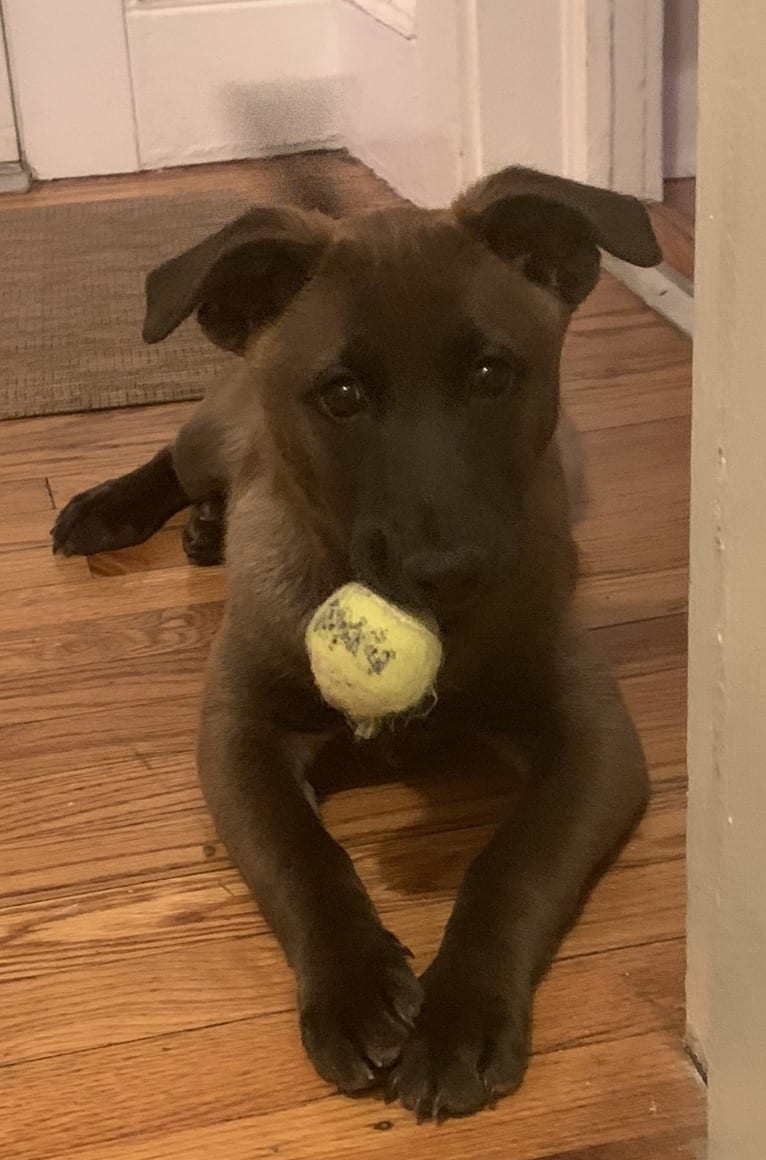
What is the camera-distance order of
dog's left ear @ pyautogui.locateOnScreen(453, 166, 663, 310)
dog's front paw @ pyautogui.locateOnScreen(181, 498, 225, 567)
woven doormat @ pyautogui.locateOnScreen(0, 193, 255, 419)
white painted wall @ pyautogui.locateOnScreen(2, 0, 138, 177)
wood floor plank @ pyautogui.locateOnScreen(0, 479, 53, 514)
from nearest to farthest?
dog's left ear @ pyautogui.locateOnScreen(453, 166, 663, 310) → dog's front paw @ pyautogui.locateOnScreen(181, 498, 225, 567) → wood floor plank @ pyautogui.locateOnScreen(0, 479, 53, 514) → woven doormat @ pyautogui.locateOnScreen(0, 193, 255, 419) → white painted wall @ pyautogui.locateOnScreen(2, 0, 138, 177)

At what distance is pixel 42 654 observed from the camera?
200 centimetres

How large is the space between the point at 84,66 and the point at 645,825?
3164mm

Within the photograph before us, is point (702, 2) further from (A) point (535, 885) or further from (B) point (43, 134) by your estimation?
(B) point (43, 134)

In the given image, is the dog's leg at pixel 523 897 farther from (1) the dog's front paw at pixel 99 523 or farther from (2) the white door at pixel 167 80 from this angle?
(2) the white door at pixel 167 80

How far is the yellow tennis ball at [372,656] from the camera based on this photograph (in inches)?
54.5

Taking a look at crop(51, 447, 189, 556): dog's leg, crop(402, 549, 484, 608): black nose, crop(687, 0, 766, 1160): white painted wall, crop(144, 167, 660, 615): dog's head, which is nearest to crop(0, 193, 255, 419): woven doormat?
crop(51, 447, 189, 556): dog's leg

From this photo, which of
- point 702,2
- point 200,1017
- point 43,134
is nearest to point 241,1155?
point 200,1017

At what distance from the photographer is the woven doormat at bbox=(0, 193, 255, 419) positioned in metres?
2.83

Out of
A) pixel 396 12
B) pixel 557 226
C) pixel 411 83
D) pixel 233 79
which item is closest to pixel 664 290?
pixel 411 83

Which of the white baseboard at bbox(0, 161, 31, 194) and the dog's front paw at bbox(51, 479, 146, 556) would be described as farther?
the white baseboard at bbox(0, 161, 31, 194)

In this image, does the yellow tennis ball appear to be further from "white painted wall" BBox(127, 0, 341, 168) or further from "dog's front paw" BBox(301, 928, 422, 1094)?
"white painted wall" BBox(127, 0, 341, 168)

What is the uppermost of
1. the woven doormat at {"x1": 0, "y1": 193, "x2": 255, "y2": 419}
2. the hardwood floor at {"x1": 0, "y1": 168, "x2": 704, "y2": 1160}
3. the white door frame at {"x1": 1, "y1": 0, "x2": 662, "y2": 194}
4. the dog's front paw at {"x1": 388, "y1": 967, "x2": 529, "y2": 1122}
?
the white door frame at {"x1": 1, "y1": 0, "x2": 662, "y2": 194}

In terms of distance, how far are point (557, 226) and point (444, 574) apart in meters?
0.44

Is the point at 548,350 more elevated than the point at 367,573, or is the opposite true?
the point at 548,350
